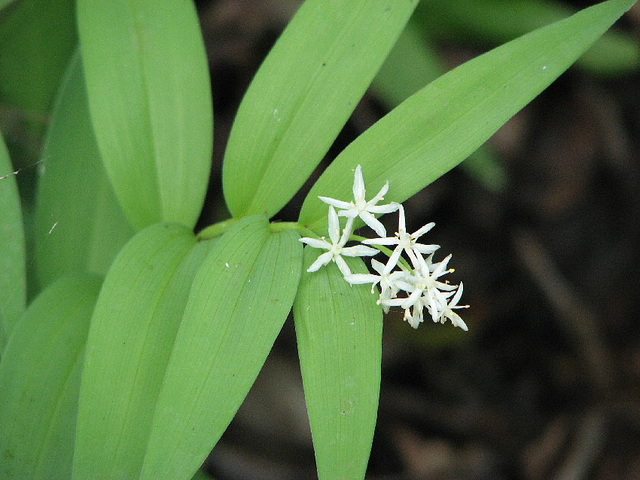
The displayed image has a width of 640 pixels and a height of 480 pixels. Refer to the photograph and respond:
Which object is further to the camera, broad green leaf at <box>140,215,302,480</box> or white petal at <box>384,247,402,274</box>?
white petal at <box>384,247,402,274</box>

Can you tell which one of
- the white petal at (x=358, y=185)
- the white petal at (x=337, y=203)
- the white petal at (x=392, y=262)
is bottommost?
the white petal at (x=392, y=262)

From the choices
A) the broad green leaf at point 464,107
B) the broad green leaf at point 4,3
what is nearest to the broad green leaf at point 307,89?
the broad green leaf at point 464,107

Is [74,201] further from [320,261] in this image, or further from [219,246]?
[320,261]

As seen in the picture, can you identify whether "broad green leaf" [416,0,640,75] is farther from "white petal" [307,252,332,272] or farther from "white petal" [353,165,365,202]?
"white petal" [307,252,332,272]

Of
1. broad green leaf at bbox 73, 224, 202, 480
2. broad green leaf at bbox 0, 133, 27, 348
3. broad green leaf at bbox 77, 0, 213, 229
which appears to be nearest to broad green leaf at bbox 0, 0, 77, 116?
broad green leaf at bbox 77, 0, 213, 229

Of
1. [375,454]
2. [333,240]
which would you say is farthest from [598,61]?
[375,454]

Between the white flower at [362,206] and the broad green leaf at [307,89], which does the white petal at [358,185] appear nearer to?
the white flower at [362,206]
